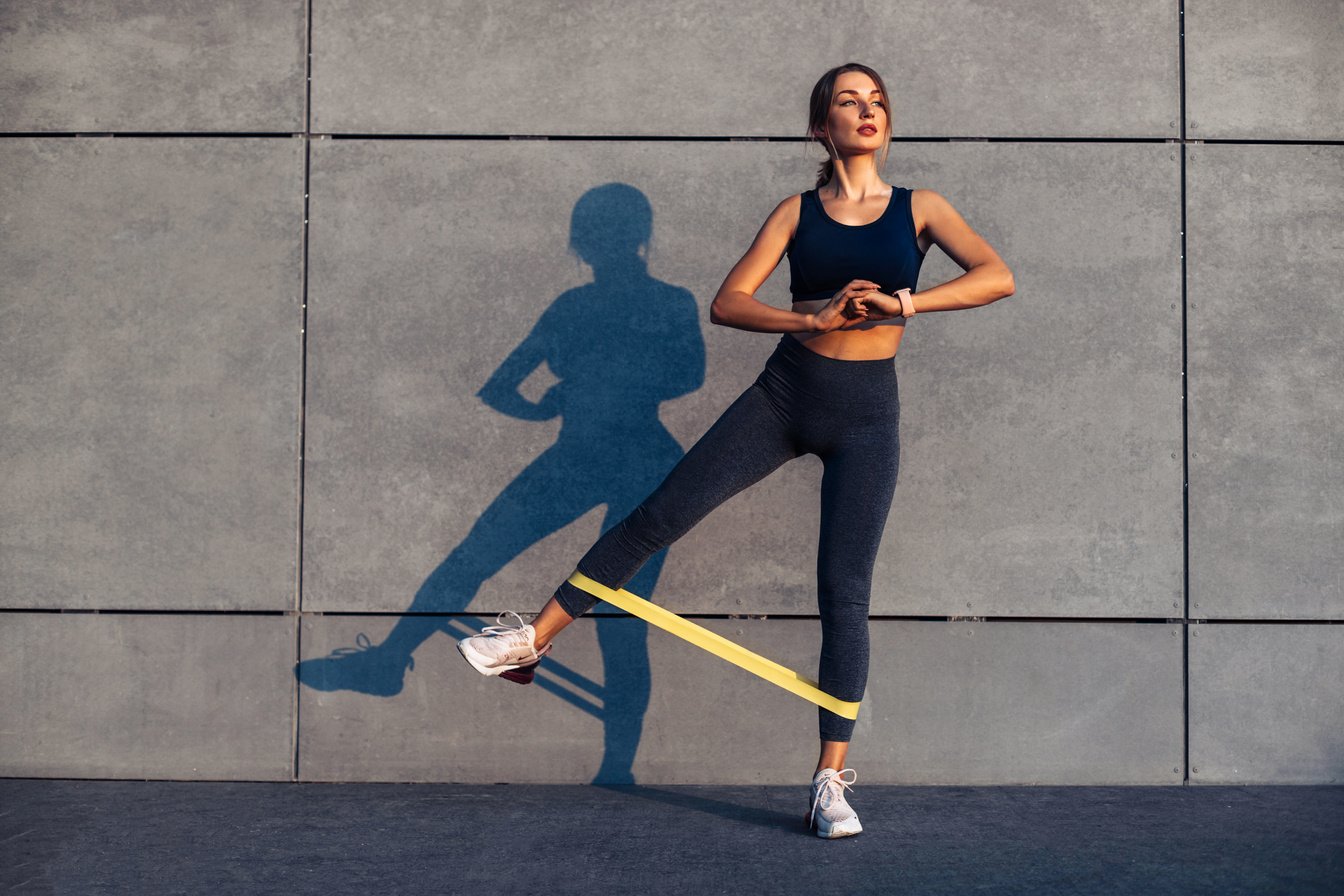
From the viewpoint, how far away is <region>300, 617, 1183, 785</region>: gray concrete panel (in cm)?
373

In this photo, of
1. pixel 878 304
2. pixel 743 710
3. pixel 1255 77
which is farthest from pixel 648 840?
pixel 1255 77

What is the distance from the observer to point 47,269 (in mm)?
3850

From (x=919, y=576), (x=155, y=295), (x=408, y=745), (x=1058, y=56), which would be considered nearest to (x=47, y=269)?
(x=155, y=295)

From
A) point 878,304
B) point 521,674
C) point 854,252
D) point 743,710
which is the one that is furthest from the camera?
point 743,710

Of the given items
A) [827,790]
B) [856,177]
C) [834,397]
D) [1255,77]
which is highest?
[1255,77]

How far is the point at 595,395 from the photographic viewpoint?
12.5ft

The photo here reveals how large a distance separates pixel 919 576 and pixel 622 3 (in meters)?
2.15

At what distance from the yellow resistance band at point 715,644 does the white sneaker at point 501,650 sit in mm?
207

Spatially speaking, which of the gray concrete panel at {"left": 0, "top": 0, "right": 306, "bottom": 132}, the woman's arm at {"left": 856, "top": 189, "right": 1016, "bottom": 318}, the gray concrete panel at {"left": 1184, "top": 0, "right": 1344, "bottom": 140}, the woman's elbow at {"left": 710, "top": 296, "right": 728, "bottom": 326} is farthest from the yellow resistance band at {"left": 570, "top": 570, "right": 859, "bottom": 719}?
the gray concrete panel at {"left": 1184, "top": 0, "right": 1344, "bottom": 140}

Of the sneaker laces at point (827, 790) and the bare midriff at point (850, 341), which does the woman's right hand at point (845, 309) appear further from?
the sneaker laces at point (827, 790)

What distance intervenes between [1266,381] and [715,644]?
82.0 inches

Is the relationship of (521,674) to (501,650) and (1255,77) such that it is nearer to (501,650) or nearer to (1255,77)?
(501,650)

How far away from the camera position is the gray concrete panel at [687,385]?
3.77m

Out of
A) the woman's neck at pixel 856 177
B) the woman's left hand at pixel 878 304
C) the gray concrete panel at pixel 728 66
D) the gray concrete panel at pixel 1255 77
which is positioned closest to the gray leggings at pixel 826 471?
the woman's left hand at pixel 878 304
